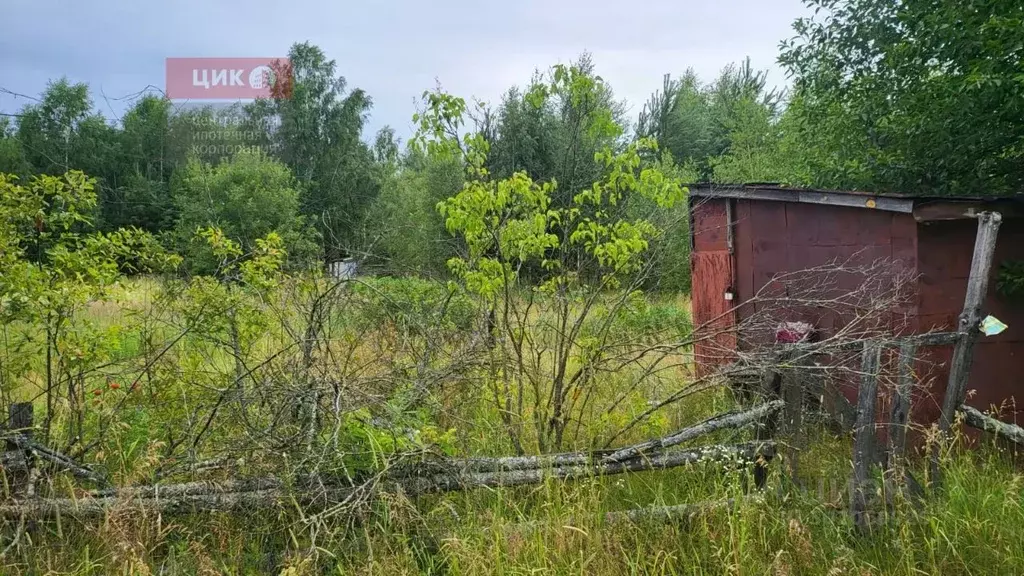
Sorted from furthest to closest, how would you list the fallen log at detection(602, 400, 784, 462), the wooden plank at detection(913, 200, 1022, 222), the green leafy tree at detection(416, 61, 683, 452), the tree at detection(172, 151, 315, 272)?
the tree at detection(172, 151, 315, 272) → the wooden plank at detection(913, 200, 1022, 222) → the green leafy tree at detection(416, 61, 683, 452) → the fallen log at detection(602, 400, 784, 462)

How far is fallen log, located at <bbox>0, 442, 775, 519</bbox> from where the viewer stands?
3094 millimetres

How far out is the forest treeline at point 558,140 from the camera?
5820mm

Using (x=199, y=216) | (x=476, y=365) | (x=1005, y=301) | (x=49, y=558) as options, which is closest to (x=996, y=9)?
(x=1005, y=301)

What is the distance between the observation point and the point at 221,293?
473 cm

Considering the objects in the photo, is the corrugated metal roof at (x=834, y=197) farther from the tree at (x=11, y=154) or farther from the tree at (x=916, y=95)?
the tree at (x=11, y=154)

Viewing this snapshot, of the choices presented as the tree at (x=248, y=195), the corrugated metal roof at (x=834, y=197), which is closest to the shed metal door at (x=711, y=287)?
the corrugated metal roof at (x=834, y=197)

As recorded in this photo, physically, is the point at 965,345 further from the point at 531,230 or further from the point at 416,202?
the point at 416,202

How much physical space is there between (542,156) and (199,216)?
15315mm

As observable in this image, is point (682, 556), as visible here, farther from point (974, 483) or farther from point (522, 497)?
point (974, 483)

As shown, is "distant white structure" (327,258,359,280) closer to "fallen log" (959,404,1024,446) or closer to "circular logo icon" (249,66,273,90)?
"fallen log" (959,404,1024,446)

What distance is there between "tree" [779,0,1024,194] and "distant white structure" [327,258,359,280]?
5803 millimetres

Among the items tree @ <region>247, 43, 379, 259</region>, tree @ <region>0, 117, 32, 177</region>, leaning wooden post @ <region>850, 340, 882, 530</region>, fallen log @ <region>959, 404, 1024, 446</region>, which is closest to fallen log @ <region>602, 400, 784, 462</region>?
leaning wooden post @ <region>850, 340, 882, 530</region>

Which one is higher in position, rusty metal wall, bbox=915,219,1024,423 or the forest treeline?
the forest treeline

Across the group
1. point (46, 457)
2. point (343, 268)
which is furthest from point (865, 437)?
point (46, 457)
